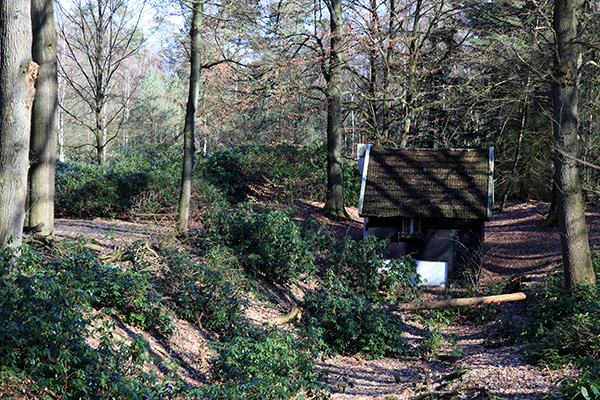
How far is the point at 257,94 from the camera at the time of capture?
18750 mm

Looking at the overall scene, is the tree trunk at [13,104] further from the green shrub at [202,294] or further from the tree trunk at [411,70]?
the tree trunk at [411,70]

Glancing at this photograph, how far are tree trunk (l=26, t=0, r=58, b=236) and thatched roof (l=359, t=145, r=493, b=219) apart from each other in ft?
29.7

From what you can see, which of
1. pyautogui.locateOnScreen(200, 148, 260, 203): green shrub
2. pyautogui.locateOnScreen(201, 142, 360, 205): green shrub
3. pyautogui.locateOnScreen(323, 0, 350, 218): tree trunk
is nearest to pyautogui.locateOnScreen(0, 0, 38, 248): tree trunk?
pyautogui.locateOnScreen(323, 0, 350, 218): tree trunk

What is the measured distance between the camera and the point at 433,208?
15016 millimetres

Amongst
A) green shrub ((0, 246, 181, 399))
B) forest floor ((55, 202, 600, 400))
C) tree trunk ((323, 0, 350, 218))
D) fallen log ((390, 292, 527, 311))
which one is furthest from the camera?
tree trunk ((323, 0, 350, 218))

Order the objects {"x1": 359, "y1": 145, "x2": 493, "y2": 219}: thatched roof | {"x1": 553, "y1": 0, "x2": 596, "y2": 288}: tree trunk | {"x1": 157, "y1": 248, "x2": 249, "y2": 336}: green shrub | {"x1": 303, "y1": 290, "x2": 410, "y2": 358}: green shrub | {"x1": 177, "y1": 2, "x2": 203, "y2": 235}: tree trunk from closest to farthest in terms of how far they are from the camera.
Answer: {"x1": 157, "y1": 248, "x2": 249, "y2": 336}: green shrub
{"x1": 553, "y1": 0, "x2": 596, "y2": 288}: tree trunk
{"x1": 303, "y1": 290, "x2": 410, "y2": 358}: green shrub
{"x1": 177, "y1": 2, "x2": 203, "y2": 235}: tree trunk
{"x1": 359, "y1": 145, "x2": 493, "y2": 219}: thatched roof

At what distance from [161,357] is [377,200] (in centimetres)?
964

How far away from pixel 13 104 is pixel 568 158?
933 cm

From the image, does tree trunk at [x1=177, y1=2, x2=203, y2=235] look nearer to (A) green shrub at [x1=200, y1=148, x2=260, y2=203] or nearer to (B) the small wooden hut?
(B) the small wooden hut

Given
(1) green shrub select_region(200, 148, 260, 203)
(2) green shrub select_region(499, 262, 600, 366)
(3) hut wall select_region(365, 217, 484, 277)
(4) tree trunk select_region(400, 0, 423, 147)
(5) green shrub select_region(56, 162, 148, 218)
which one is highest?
(4) tree trunk select_region(400, 0, 423, 147)

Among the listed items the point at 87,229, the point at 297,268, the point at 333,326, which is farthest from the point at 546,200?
the point at 87,229

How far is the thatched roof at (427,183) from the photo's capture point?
15.0 meters

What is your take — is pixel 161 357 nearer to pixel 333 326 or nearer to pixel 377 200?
pixel 333 326

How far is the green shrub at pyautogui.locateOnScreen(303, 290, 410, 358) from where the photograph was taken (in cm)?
976
